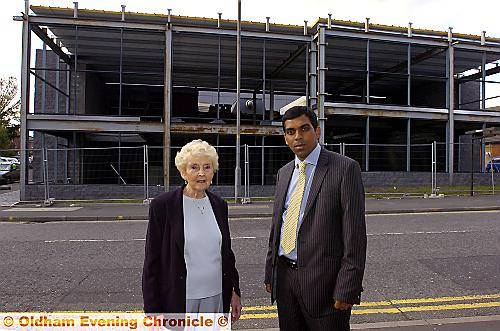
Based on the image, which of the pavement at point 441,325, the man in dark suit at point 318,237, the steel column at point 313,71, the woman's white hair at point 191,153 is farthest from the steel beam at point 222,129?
the man in dark suit at point 318,237

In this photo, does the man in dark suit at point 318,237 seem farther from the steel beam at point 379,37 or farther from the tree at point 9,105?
the tree at point 9,105

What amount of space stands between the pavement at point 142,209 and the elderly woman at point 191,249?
8610 mm

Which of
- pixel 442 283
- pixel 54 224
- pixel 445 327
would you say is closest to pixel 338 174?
pixel 445 327

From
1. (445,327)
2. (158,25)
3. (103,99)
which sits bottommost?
(445,327)

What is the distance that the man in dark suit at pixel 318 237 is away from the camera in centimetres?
228

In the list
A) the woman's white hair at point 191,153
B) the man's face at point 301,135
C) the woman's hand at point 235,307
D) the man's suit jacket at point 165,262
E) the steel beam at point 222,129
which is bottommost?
the woman's hand at point 235,307

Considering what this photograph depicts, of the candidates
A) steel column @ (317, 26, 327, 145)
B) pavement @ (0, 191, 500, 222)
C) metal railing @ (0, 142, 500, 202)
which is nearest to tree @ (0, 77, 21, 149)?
metal railing @ (0, 142, 500, 202)

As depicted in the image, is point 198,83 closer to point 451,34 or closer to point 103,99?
point 103,99

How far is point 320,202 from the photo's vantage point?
237 centimetres

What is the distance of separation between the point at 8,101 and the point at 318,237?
1712 inches

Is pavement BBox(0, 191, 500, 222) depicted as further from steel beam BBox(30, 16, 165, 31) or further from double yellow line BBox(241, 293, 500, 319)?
steel beam BBox(30, 16, 165, 31)

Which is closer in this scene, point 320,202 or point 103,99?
point 320,202

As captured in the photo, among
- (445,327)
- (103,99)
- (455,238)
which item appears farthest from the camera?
(103,99)

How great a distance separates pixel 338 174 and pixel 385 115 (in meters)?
18.1
